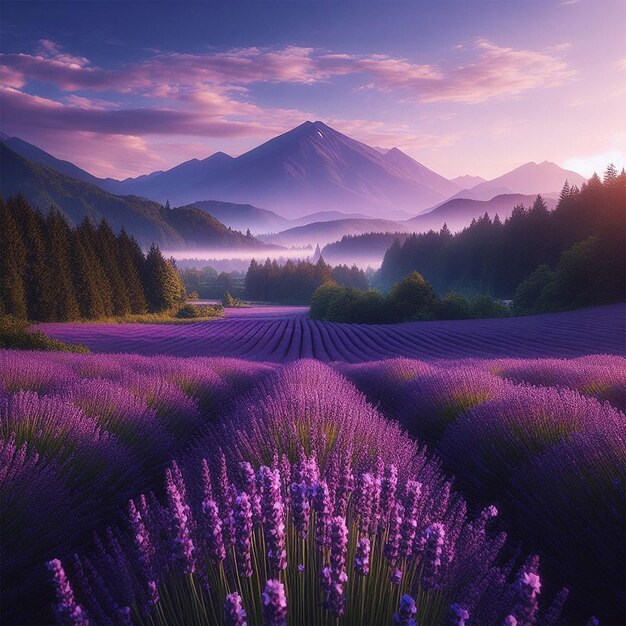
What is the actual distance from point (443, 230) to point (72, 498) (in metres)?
90.2

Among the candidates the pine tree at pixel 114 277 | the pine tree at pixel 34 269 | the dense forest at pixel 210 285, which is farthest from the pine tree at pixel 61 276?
the dense forest at pixel 210 285

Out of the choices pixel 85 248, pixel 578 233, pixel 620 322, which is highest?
pixel 578 233

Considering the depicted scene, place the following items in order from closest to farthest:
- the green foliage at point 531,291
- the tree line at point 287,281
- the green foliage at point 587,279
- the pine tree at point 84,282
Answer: the pine tree at point 84,282
the green foliage at point 587,279
the green foliage at point 531,291
the tree line at point 287,281

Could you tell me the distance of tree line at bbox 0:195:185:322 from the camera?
26.1 m

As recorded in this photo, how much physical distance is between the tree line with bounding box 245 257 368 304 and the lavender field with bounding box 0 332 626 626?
81.2m

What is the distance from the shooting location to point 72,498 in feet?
7.70

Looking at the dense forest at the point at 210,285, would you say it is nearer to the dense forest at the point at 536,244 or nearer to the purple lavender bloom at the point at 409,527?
the dense forest at the point at 536,244

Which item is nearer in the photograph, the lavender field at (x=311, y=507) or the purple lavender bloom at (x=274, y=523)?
the purple lavender bloom at (x=274, y=523)

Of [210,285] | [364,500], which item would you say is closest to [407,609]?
[364,500]

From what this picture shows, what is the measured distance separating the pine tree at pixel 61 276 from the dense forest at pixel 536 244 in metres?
38.4

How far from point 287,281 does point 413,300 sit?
49032 millimetres

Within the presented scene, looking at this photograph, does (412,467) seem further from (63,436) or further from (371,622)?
(63,436)

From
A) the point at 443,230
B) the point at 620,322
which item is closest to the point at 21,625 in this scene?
the point at 620,322

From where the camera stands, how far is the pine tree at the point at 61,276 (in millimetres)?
28875
